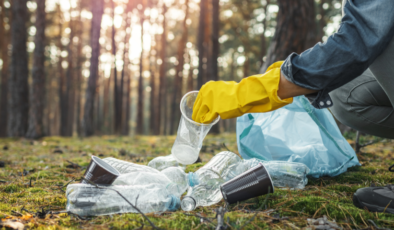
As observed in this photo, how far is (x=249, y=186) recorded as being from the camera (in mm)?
1584

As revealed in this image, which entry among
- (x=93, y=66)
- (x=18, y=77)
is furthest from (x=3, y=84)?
(x=18, y=77)

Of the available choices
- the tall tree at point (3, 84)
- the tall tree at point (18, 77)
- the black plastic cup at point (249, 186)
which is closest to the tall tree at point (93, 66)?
the tall tree at point (18, 77)

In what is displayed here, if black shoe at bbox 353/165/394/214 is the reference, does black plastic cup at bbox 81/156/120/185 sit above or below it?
above

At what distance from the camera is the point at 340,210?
150cm

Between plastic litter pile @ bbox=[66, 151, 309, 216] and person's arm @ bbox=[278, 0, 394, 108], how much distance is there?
24.2 inches

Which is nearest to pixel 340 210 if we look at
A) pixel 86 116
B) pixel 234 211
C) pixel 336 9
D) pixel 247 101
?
pixel 234 211

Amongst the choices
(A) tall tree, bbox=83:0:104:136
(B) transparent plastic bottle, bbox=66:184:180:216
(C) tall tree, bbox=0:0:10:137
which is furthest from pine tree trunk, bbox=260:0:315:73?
(C) tall tree, bbox=0:0:10:137

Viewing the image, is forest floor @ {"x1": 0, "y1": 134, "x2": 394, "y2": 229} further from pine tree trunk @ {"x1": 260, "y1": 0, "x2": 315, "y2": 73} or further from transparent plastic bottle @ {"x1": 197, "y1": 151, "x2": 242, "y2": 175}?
pine tree trunk @ {"x1": 260, "y1": 0, "x2": 315, "y2": 73}

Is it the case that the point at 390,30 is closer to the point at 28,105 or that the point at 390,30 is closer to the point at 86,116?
the point at 28,105

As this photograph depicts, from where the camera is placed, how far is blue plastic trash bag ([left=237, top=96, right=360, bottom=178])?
7.88 ft

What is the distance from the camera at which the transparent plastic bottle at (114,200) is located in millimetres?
1481

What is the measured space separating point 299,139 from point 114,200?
79.0 inches

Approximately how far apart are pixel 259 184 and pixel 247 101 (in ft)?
1.64

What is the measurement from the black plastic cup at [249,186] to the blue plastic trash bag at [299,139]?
877mm
